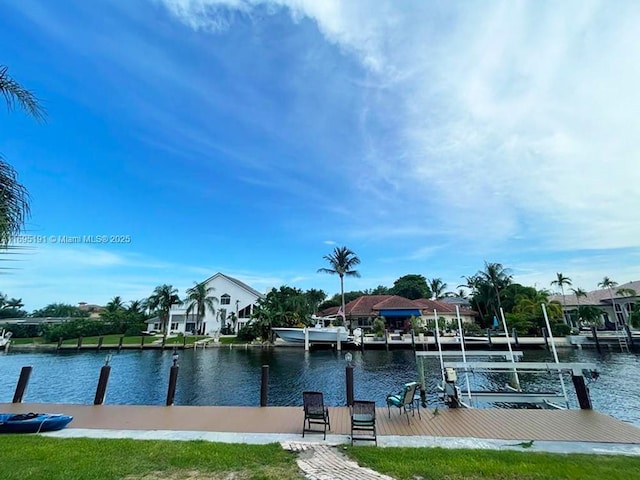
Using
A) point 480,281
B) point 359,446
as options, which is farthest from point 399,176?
point 480,281

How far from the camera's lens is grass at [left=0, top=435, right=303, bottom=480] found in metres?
5.38

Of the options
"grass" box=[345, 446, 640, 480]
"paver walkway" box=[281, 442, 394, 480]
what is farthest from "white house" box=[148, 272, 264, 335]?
"grass" box=[345, 446, 640, 480]

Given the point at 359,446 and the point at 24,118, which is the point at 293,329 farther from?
the point at 24,118

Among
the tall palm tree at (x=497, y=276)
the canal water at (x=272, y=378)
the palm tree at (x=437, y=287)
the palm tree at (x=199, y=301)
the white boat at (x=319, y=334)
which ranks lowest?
the canal water at (x=272, y=378)

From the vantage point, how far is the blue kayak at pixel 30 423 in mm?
8055

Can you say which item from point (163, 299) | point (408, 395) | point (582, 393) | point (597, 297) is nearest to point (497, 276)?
point (597, 297)

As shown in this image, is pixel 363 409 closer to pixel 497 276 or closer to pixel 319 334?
pixel 319 334

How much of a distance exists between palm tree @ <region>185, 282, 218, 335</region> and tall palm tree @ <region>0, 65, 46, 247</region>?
4631 cm

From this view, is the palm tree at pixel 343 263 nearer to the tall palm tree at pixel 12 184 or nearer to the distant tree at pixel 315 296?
the distant tree at pixel 315 296

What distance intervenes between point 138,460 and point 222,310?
154 ft

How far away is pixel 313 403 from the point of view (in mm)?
8078

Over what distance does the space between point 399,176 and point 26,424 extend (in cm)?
2015

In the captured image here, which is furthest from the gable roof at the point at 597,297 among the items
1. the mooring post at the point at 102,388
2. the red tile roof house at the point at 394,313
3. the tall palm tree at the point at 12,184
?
the tall palm tree at the point at 12,184

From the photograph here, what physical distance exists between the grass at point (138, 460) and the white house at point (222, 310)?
44.2 m
